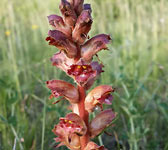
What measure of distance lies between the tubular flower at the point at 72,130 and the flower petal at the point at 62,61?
27 centimetres

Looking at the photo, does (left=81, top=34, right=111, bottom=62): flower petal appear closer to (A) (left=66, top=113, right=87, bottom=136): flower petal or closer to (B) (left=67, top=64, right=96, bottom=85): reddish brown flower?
(B) (left=67, top=64, right=96, bottom=85): reddish brown flower

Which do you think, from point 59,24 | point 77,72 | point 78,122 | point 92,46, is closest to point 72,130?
point 78,122

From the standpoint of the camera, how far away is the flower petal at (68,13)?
1243 mm

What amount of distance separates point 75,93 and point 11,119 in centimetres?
73

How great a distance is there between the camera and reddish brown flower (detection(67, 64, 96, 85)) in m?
1.23

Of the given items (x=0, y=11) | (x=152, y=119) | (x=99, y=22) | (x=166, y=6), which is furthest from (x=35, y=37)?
(x=152, y=119)

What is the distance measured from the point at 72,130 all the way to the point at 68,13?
586 millimetres

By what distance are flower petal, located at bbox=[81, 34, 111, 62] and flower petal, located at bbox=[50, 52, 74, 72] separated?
0.08m

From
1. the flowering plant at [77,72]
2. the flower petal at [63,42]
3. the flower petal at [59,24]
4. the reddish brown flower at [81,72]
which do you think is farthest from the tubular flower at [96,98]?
the flower petal at [59,24]

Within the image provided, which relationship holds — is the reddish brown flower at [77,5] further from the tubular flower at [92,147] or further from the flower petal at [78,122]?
the tubular flower at [92,147]

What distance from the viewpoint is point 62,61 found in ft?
4.44

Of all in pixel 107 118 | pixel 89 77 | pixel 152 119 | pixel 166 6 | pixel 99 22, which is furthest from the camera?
pixel 166 6

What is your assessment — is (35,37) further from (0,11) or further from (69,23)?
(69,23)

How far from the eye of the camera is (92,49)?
130 cm
